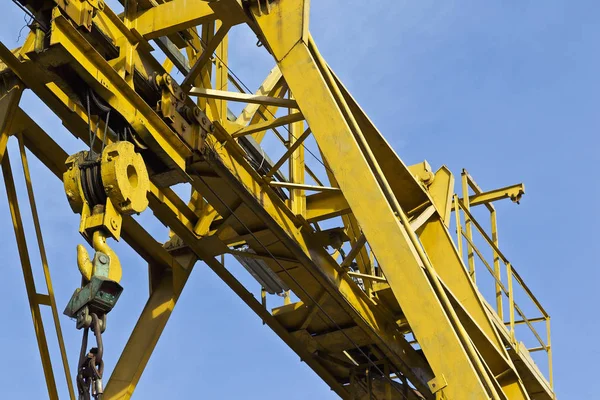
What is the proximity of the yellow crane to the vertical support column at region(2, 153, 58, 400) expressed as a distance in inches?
0.6

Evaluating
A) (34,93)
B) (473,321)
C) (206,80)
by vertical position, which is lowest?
(473,321)

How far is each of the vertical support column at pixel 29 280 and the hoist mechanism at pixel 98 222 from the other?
127 inches

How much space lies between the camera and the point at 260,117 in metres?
13.9

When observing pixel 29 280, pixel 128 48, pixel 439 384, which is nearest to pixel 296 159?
pixel 128 48

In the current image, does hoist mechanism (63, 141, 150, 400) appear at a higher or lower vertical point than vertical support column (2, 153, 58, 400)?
lower

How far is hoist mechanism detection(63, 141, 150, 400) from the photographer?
22.6 feet

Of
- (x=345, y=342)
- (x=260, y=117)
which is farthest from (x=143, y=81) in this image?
(x=345, y=342)

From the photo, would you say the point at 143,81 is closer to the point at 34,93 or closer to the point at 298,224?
the point at 34,93

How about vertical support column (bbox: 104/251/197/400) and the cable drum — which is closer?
the cable drum

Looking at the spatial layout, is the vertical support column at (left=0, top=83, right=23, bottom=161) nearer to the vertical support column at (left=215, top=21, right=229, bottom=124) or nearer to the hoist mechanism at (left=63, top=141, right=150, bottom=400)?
the vertical support column at (left=215, top=21, right=229, bottom=124)

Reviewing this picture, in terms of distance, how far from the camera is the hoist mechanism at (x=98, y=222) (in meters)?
6.90

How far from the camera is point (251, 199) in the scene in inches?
493

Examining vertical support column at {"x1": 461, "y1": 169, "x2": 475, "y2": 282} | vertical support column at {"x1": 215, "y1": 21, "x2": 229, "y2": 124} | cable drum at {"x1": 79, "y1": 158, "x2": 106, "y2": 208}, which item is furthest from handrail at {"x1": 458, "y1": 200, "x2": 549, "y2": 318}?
cable drum at {"x1": 79, "y1": 158, "x2": 106, "y2": 208}

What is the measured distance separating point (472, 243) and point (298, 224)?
11.2 feet
